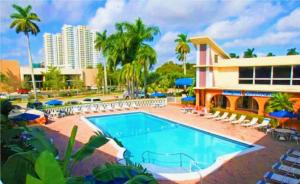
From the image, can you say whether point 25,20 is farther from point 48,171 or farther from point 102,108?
A: point 48,171

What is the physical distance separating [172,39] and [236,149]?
34170 millimetres

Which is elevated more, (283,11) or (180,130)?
(283,11)

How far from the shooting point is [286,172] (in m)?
9.20

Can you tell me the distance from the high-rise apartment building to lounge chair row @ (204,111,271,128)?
333ft

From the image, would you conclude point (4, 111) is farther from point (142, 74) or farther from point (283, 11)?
point (283, 11)

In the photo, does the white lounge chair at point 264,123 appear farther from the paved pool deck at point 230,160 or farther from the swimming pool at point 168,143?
the swimming pool at point 168,143

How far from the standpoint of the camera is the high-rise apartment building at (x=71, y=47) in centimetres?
11606

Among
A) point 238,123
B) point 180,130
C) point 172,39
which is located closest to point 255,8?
point 238,123

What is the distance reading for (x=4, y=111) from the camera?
1329cm

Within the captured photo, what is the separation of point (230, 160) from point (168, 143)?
5406 mm

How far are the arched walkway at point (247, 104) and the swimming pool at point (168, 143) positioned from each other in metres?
9.80

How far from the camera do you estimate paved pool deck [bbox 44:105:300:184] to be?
30.8 feet

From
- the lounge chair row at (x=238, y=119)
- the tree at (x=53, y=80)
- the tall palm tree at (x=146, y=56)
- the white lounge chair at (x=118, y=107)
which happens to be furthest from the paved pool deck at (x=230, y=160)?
the tree at (x=53, y=80)

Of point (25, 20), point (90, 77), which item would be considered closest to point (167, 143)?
point (25, 20)
